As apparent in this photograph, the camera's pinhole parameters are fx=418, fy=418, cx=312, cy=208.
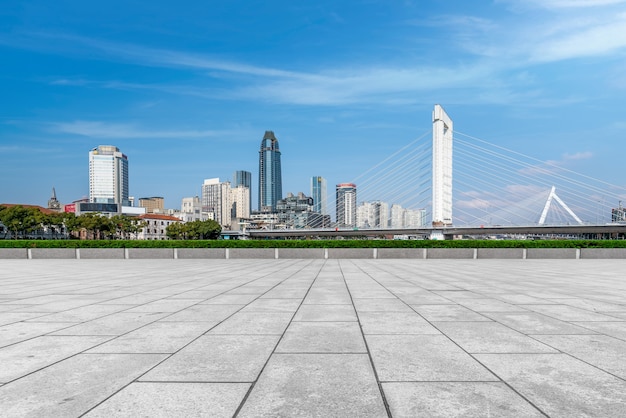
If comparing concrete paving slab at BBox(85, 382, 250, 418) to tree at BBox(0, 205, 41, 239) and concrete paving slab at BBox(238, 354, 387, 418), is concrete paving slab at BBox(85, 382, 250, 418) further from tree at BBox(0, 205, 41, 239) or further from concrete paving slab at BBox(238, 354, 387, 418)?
tree at BBox(0, 205, 41, 239)

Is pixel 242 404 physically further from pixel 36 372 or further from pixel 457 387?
pixel 36 372

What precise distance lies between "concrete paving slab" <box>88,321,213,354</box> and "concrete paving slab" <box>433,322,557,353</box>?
3.99 metres

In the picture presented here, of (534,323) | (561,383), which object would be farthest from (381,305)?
(561,383)

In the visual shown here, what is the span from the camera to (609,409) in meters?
3.72

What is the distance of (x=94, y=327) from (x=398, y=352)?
5139 mm

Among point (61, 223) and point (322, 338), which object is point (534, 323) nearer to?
point (322, 338)

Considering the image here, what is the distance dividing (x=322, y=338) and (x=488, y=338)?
250cm

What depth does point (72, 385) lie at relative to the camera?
435 centimetres

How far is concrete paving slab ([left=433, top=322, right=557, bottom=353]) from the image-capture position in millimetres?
5684

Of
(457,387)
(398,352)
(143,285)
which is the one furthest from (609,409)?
(143,285)

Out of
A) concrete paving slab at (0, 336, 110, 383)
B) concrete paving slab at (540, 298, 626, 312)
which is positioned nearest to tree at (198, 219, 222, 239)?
concrete paving slab at (540, 298, 626, 312)

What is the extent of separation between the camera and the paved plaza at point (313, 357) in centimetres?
384

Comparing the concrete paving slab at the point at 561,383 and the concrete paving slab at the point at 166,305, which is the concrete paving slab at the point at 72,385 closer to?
the concrete paving slab at the point at 166,305

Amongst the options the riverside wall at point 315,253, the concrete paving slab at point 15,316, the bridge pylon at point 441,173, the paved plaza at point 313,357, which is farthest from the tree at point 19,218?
the concrete paving slab at point 15,316
